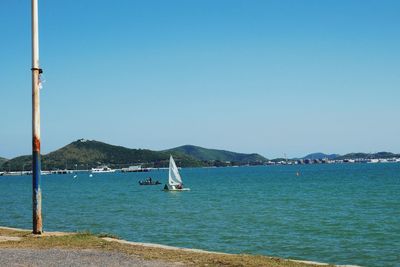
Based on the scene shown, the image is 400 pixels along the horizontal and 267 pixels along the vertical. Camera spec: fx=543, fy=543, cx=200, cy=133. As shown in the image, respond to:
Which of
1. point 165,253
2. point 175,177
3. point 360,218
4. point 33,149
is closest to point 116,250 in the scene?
point 165,253

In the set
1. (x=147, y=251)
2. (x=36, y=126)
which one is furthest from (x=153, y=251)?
(x=36, y=126)

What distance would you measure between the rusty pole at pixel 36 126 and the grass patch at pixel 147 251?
0.93m

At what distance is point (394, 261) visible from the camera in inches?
847

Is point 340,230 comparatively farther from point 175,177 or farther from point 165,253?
point 175,177

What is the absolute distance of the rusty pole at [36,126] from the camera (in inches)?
760

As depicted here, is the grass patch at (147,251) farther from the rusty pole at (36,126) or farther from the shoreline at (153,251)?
the rusty pole at (36,126)

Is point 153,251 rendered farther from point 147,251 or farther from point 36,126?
→ point 36,126

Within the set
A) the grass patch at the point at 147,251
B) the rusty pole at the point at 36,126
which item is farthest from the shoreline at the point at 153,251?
the rusty pole at the point at 36,126

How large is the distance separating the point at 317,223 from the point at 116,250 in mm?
23696

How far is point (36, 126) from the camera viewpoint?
760 inches

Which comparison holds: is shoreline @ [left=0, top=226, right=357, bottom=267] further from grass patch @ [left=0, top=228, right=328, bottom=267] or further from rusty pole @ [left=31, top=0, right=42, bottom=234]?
rusty pole @ [left=31, top=0, right=42, bottom=234]

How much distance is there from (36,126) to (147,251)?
6653 millimetres

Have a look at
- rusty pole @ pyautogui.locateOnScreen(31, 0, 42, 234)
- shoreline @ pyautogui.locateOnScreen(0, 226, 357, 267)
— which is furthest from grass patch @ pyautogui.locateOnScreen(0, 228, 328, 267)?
rusty pole @ pyautogui.locateOnScreen(31, 0, 42, 234)

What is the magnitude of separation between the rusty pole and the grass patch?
3.06 ft
